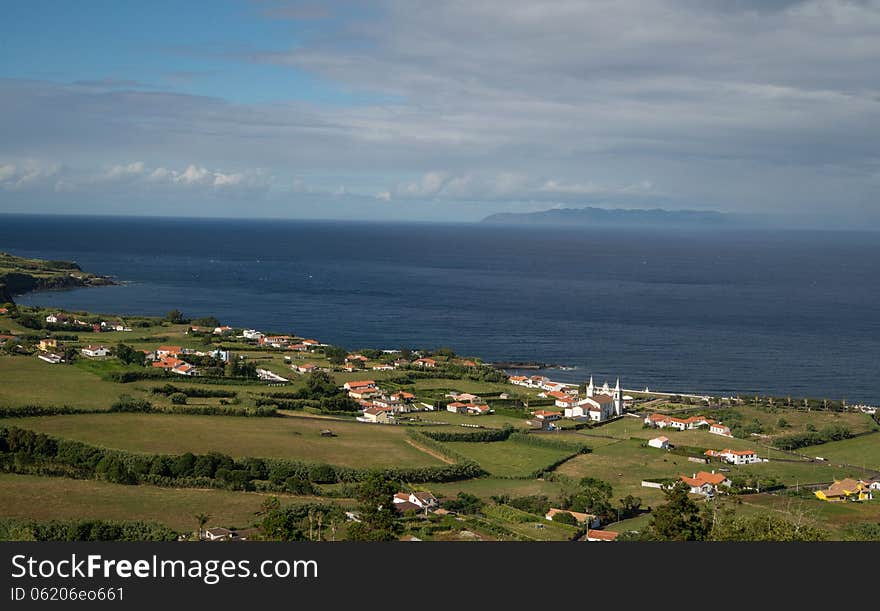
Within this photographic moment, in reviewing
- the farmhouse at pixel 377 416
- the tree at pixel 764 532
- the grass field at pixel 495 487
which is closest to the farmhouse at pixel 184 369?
the farmhouse at pixel 377 416

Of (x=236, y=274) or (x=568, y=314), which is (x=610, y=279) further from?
(x=236, y=274)

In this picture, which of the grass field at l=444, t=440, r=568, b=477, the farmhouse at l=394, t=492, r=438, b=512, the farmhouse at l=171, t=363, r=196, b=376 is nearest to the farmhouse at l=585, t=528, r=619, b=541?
the farmhouse at l=394, t=492, r=438, b=512

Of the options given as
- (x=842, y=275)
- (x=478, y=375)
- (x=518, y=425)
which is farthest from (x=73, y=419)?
(x=842, y=275)

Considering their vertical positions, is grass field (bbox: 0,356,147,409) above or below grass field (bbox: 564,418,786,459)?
above

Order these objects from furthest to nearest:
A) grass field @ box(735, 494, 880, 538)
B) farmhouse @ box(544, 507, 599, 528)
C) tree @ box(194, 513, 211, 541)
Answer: farmhouse @ box(544, 507, 599, 528)
grass field @ box(735, 494, 880, 538)
tree @ box(194, 513, 211, 541)

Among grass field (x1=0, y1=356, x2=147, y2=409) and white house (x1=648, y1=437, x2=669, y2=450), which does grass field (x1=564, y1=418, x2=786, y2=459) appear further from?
grass field (x1=0, y1=356, x2=147, y2=409)

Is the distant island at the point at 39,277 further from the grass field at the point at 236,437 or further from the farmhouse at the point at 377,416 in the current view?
the farmhouse at the point at 377,416
